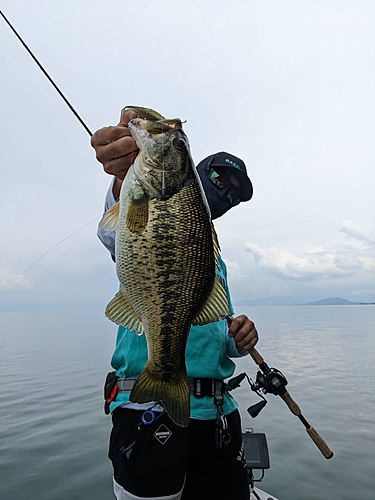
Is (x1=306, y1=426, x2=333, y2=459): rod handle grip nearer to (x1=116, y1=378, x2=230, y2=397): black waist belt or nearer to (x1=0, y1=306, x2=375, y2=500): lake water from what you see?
(x1=116, y1=378, x2=230, y2=397): black waist belt

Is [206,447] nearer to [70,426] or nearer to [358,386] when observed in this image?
[70,426]

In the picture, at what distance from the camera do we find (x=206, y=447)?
2.46 metres

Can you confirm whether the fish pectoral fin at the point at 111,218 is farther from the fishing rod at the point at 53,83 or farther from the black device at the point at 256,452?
the black device at the point at 256,452

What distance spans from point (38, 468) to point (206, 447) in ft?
18.1

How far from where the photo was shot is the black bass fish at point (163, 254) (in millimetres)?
1798

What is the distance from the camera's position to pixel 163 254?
1799mm

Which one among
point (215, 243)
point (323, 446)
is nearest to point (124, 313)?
point (215, 243)

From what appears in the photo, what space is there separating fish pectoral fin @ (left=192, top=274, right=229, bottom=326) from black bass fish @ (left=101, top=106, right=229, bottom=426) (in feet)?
0.05

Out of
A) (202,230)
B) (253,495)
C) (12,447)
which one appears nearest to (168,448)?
(202,230)

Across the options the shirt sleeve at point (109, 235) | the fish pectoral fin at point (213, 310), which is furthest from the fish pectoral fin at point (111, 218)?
the fish pectoral fin at point (213, 310)

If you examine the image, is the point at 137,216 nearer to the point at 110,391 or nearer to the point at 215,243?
the point at 215,243

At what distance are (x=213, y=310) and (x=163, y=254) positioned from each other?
1.43 feet

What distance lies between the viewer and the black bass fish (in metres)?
1.80

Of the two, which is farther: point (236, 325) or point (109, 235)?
point (236, 325)
